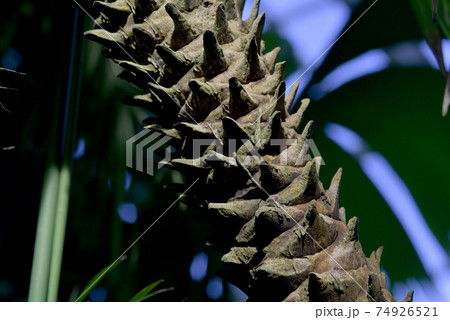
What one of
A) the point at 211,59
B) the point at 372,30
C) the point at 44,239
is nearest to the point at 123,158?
the point at 44,239


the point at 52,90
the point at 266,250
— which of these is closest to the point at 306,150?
the point at 266,250

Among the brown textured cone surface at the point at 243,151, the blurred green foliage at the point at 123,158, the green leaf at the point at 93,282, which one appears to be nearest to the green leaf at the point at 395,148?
the blurred green foliage at the point at 123,158

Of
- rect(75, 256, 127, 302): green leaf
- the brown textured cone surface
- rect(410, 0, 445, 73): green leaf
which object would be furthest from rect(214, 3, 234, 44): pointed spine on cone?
rect(75, 256, 127, 302): green leaf

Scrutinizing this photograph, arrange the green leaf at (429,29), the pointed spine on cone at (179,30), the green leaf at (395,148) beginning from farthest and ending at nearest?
the green leaf at (395,148) → the pointed spine on cone at (179,30) → the green leaf at (429,29)

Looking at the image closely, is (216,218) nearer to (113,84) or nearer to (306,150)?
(306,150)

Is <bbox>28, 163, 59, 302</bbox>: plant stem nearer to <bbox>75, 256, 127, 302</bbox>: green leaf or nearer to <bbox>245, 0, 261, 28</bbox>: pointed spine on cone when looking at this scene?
<bbox>75, 256, 127, 302</bbox>: green leaf

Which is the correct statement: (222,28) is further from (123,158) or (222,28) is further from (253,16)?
(123,158)

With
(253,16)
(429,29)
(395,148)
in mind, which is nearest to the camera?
(429,29)

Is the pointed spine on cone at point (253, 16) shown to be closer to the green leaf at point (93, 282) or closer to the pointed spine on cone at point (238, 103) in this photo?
the pointed spine on cone at point (238, 103)
